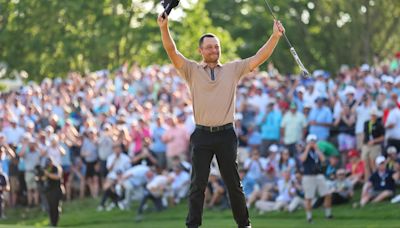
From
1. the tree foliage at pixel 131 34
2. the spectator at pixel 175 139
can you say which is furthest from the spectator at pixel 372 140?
the tree foliage at pixel 131 34

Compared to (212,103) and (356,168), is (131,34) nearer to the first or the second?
(356,168)

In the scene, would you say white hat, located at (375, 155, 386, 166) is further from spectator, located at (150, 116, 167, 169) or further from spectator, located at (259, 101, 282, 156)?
spectator, located at (150, 116, 167, 169)

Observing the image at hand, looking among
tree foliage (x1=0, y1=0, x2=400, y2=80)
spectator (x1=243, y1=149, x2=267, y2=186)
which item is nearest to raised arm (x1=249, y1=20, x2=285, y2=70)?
spectator (x1=243, y1=149, x2=267, y2=186)

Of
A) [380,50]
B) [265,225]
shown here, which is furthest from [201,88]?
[380,50]

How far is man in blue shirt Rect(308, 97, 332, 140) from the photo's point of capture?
23.4m

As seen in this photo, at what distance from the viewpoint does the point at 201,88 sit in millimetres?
11711

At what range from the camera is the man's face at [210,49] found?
1166 centimetres

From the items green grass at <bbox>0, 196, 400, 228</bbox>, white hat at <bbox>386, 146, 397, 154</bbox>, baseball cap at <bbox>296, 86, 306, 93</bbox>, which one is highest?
baseball cap at <bbox>296, 86, 306, 93</bbox>

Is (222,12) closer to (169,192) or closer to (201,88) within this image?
(169,192)

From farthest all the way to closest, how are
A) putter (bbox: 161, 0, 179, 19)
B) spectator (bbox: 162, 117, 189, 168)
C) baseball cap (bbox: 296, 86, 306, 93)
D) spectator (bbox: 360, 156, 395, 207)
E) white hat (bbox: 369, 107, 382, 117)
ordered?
spectator (bbox: 162, 117, 189, 168) < baseball cap (bbox: 296, 86, 306, 93) < white hat (bbox: 369, 107, 382, 117) < spectator (bbox: 360, 156, 395, 207) < putter (bbox: 161, 0, 179, 19)

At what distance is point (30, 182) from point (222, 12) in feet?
108

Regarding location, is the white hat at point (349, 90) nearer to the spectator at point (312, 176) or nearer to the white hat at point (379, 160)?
the spectator at point (312, 176)

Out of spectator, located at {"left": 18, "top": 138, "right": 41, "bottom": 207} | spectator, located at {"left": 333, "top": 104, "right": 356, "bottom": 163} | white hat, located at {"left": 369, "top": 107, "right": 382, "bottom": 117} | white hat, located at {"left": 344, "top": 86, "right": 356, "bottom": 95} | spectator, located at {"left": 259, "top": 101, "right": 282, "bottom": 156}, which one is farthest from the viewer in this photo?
spectator, located at {"left": 18, "top": 138, "right": 41, "bottom": 207}

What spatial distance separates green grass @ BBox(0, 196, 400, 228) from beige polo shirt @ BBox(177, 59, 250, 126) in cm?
768
